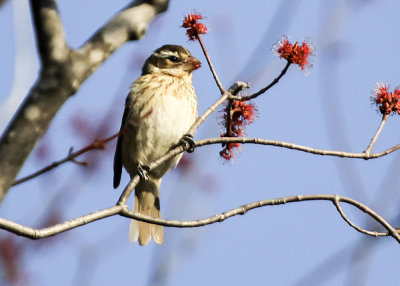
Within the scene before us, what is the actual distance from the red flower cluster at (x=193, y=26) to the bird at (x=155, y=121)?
3.18 feet

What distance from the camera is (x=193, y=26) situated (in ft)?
13.1

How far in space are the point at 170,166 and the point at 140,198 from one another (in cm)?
45

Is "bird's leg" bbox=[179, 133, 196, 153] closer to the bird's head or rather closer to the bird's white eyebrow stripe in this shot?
the bird's head

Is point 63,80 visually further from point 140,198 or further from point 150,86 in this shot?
point 140,198

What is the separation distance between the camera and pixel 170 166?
5547 millimetres

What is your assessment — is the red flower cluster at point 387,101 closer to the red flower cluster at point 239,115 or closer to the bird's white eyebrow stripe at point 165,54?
the red flower cluster at point 239,115

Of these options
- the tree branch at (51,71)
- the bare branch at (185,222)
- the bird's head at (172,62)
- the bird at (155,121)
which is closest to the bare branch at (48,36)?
the tree branch at (51,71)

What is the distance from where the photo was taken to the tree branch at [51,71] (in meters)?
1.88

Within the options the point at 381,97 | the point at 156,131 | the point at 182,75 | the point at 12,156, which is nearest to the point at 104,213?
the point at 12,156

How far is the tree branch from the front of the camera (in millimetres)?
1879

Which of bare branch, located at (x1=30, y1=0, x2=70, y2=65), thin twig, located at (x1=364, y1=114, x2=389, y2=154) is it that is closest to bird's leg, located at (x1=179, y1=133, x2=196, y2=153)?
thin twig, located at (x1=364, y1=114, x2=389, y2=154)

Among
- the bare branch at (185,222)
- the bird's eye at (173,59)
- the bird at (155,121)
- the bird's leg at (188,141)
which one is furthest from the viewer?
the bird's eye at (173,59)

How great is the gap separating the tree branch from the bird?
2.56 metres

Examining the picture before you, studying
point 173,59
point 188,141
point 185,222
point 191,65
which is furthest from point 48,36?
point 173,59
